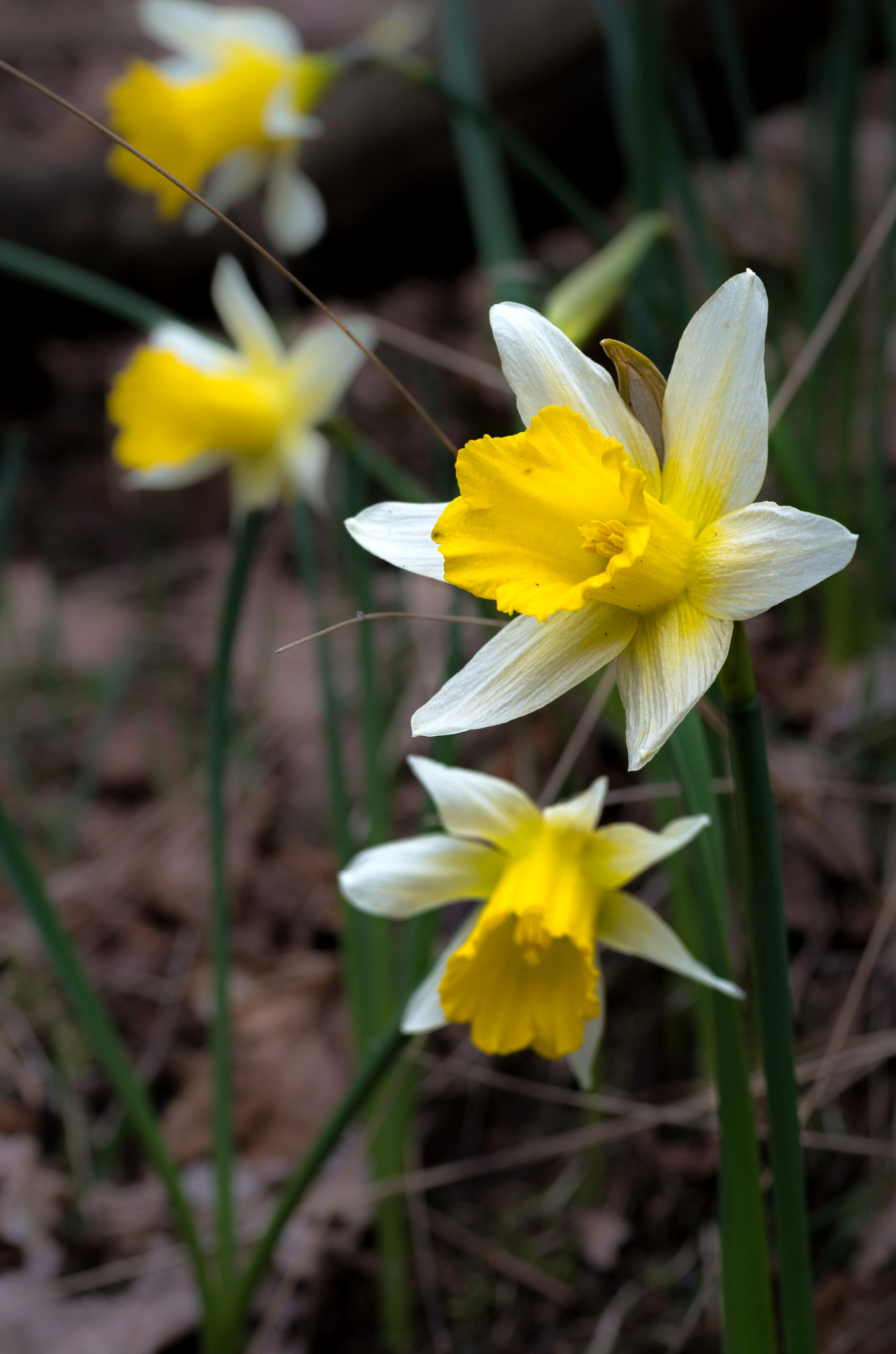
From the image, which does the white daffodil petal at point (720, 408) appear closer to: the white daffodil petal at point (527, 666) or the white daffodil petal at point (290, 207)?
the white daffodil petal at point (527, 666)

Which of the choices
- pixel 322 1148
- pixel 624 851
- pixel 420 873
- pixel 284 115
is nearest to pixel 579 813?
pixel 624 851

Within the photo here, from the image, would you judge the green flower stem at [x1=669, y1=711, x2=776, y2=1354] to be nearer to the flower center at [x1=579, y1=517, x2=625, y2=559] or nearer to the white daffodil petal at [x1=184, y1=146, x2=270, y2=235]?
the flower center at [x1=579, y1=517, x2=625, y2=559]

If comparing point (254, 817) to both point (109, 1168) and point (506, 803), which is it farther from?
point (506, 803)

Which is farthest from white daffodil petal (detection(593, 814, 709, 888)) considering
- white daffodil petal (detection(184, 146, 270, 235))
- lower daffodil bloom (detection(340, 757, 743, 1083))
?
white daffodil petal (detection(184, 146, 270, 235))

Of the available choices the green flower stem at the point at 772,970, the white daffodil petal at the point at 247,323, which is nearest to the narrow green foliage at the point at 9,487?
the white daffodil petal at the point at 247,323

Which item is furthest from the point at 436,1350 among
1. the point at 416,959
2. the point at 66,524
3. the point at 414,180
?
the point at 66,524

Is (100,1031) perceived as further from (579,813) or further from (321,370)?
(321,370)
